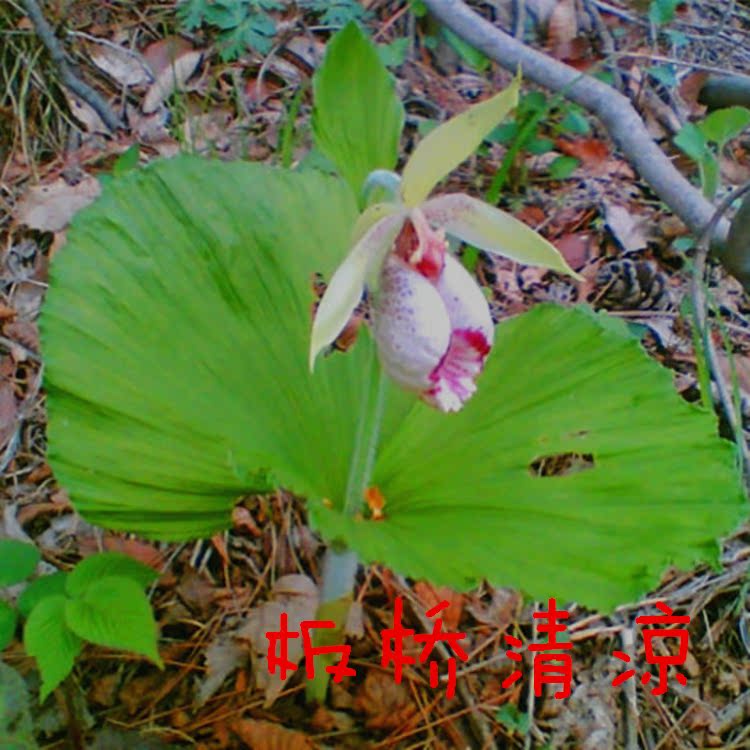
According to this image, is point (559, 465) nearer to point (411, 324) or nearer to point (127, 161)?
point (411, 324)

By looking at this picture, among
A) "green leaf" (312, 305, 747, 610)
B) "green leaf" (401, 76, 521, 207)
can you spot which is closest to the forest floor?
"green leaf" (312, 305, 747, 610)

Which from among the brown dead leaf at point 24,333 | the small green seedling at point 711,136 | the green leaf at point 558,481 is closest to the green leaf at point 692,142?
the small green seedling at point 711,136

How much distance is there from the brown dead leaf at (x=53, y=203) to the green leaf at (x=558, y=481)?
0.84m

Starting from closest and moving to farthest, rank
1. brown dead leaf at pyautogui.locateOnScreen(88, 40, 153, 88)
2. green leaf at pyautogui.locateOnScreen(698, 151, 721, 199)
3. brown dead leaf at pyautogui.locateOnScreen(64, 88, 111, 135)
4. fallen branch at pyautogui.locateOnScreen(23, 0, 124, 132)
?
green leaf at pyautogui.locateOnScreen(698, 151, 721, 199)
fallen branch at pyautogui.locateOnScreen(23, 0, 124, 132)
brown dead leaf at pyautogui.locateOnScreen(64, 88, 111, 135)
brown dead leaf at pyautogui.locateOnScreen(88, 40, 153, 88)

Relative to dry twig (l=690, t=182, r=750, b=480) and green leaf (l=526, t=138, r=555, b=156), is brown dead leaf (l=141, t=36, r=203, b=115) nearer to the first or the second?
green leaf (l=526, t=138, r=555, b=156)

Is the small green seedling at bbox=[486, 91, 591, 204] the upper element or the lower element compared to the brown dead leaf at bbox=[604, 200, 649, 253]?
upper

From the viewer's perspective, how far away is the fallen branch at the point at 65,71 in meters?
1.67

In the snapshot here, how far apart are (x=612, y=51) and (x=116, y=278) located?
4.86ft

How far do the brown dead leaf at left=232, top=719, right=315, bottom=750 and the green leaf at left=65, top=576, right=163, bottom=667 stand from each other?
0.89 ft

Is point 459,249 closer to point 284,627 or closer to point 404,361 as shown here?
point 284,627

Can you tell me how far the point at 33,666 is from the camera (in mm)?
1146

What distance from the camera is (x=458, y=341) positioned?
0.82 metres

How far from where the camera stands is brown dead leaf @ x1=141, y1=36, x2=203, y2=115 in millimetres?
1887

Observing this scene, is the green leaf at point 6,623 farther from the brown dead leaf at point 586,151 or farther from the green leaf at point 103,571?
the brown dead leaf at point 586,151
